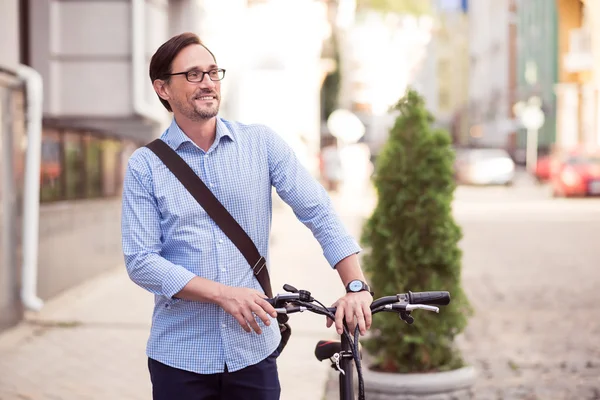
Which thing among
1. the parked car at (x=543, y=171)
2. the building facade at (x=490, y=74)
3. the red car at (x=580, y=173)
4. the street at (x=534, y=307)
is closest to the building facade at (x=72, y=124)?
the street at (x=534, y=307)

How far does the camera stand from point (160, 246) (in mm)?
2928

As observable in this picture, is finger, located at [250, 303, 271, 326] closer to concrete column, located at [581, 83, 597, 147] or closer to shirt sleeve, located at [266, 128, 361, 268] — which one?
shirt sleeve, located at [266, 128, 361, 268]

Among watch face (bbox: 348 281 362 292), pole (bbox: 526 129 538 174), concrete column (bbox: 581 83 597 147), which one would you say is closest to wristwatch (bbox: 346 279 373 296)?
watch face (bbox: 348 281 362 292)

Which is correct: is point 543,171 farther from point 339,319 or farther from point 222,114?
point 339,319

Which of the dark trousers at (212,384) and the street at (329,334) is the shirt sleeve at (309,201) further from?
the street at (329,334)

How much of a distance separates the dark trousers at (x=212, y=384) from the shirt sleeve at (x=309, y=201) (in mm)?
411

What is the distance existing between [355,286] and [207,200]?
492 millimetres

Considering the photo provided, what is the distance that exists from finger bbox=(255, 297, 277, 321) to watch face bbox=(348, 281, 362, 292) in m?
0.23

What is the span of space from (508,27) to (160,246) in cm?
7598

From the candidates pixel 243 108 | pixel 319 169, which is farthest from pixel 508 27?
pixel 243 108

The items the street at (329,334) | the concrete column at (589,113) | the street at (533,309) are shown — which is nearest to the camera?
the street at (329,334)

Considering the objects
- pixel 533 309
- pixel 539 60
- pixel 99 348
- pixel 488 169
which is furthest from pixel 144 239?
pixel 539 60

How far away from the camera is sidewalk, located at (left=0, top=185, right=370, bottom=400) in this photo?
258 inches

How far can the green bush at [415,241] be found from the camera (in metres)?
6.02
